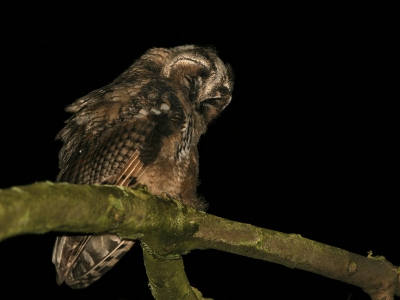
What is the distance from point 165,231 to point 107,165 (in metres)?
0.88

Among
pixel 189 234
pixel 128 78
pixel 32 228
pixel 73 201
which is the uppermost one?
pixel 128 78

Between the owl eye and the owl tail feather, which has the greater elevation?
the owl eye

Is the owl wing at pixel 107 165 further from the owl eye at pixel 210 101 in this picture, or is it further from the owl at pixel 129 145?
the owl eye at pixel 210 101

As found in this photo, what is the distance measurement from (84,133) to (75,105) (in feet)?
1.07

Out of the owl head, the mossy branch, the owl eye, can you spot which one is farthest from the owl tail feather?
the owl eye

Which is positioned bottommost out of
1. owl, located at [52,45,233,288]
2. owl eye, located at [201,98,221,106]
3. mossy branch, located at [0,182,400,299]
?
mossy branch, located at [0,182,400,299]

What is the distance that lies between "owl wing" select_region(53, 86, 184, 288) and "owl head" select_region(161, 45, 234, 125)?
49 centimetres

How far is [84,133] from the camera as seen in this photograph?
310 centimetres

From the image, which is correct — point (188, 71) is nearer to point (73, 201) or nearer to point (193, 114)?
point (193, 114)

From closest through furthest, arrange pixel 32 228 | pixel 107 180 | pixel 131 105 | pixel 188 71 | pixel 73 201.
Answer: pixel 32 228
pixel 73 201
pixel 107 180
pixel 131 105
pixel 188 71

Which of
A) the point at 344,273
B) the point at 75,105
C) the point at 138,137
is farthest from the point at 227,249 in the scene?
the point at 75,105

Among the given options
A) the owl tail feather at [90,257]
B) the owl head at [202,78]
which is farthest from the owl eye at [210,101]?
the owl tail feather at [90,257]

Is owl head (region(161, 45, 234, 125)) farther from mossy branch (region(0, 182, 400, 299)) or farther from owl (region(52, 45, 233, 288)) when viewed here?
mossy branch (region(0, 182, 400, 299))

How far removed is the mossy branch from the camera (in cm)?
144
